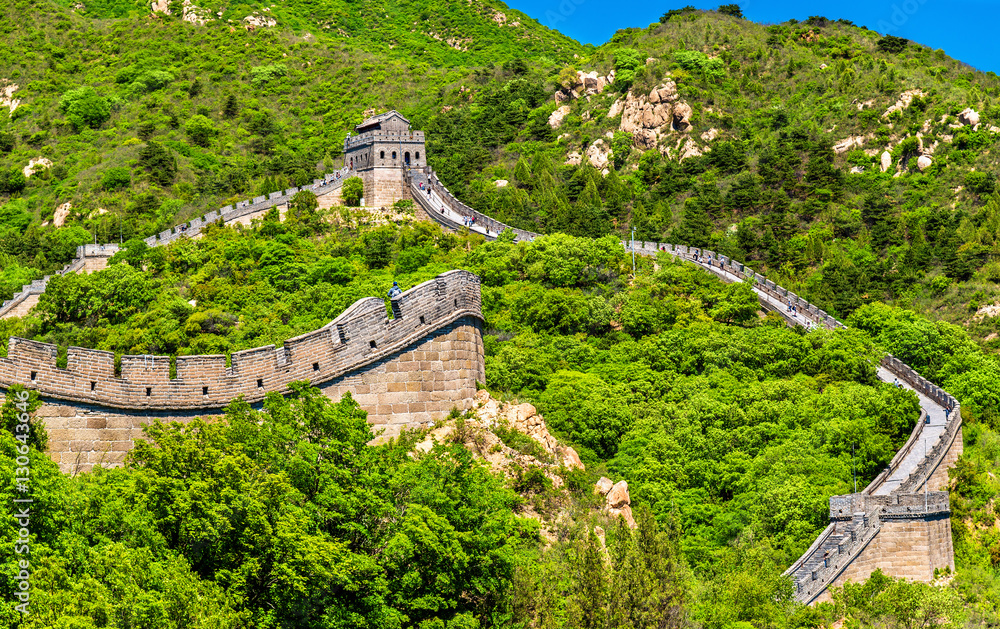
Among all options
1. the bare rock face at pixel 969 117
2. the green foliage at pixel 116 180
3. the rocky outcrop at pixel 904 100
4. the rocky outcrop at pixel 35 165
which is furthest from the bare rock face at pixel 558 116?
the rocky outcrop at pixel 35 165

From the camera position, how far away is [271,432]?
23859 mm

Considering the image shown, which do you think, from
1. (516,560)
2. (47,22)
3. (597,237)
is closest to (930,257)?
(597,237)

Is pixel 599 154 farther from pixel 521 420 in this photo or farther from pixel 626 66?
pixel 521 420

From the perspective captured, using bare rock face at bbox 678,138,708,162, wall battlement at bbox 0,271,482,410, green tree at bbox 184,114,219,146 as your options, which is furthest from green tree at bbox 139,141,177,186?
wall battlement at bbox 0,271,482,410

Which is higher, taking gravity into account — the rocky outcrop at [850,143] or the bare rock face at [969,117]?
the bare rock face at [969,117]

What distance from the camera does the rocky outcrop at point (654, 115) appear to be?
406ft

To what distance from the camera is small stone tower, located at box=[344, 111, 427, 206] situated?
88.9m

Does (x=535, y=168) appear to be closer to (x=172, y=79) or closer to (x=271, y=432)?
(x=172, y=79)

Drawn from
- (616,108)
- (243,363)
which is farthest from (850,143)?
(243,363)

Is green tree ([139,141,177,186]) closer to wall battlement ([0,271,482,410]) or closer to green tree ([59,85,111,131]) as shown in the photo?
green tree ([59,85,111,131])

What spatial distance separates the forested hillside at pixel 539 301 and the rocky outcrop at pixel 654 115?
1.14 ft

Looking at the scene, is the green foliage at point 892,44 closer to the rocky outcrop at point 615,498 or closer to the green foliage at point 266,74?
the green foliage at point 266,74

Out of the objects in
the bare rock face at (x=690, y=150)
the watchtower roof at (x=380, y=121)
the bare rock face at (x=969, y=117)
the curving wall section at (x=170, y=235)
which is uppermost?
the bare rock face at (x=969, y=117)

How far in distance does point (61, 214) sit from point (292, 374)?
92703mm
